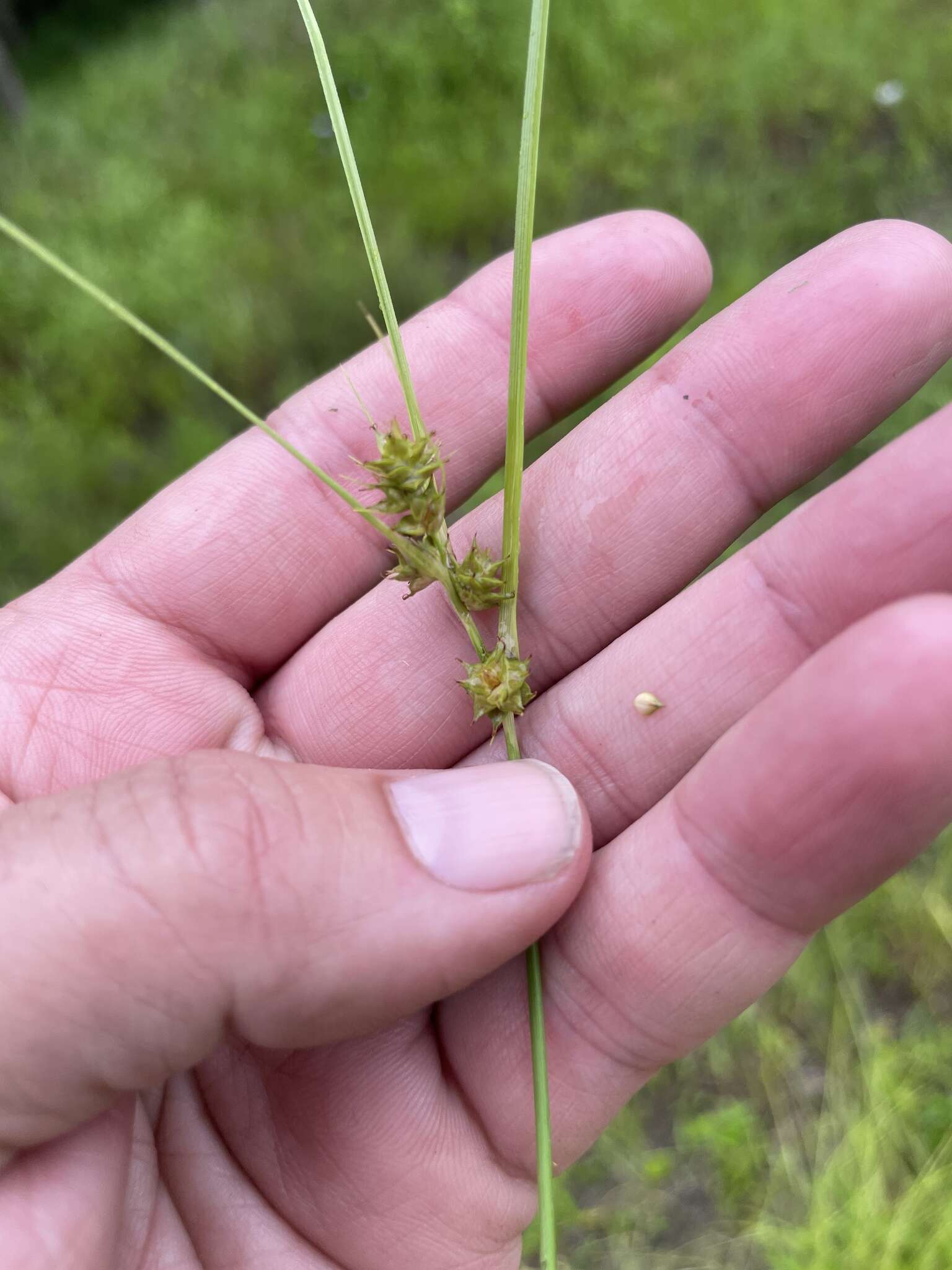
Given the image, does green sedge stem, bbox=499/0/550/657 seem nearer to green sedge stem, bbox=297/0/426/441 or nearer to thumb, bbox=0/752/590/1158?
green sedge stem, bbox=297/0/426/441

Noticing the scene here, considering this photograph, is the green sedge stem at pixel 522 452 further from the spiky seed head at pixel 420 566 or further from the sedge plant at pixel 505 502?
the spiky seed head at pixel 420 566

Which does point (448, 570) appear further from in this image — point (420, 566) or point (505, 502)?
point (505, 502)

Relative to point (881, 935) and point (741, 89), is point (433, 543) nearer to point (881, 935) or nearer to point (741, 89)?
point (881, 935)

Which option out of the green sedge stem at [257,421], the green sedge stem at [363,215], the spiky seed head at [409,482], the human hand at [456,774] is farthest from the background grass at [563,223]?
the green sedge stem at [363,215]

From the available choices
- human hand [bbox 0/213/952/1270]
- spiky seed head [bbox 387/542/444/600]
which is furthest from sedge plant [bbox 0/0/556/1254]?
human hand [bbox 0/213/952/1270]

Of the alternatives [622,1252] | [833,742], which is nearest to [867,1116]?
[622,1252]

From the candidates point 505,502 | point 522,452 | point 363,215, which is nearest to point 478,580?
point 505,502

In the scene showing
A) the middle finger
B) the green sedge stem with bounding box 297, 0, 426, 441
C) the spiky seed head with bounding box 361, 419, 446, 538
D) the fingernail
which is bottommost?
the fingernail
